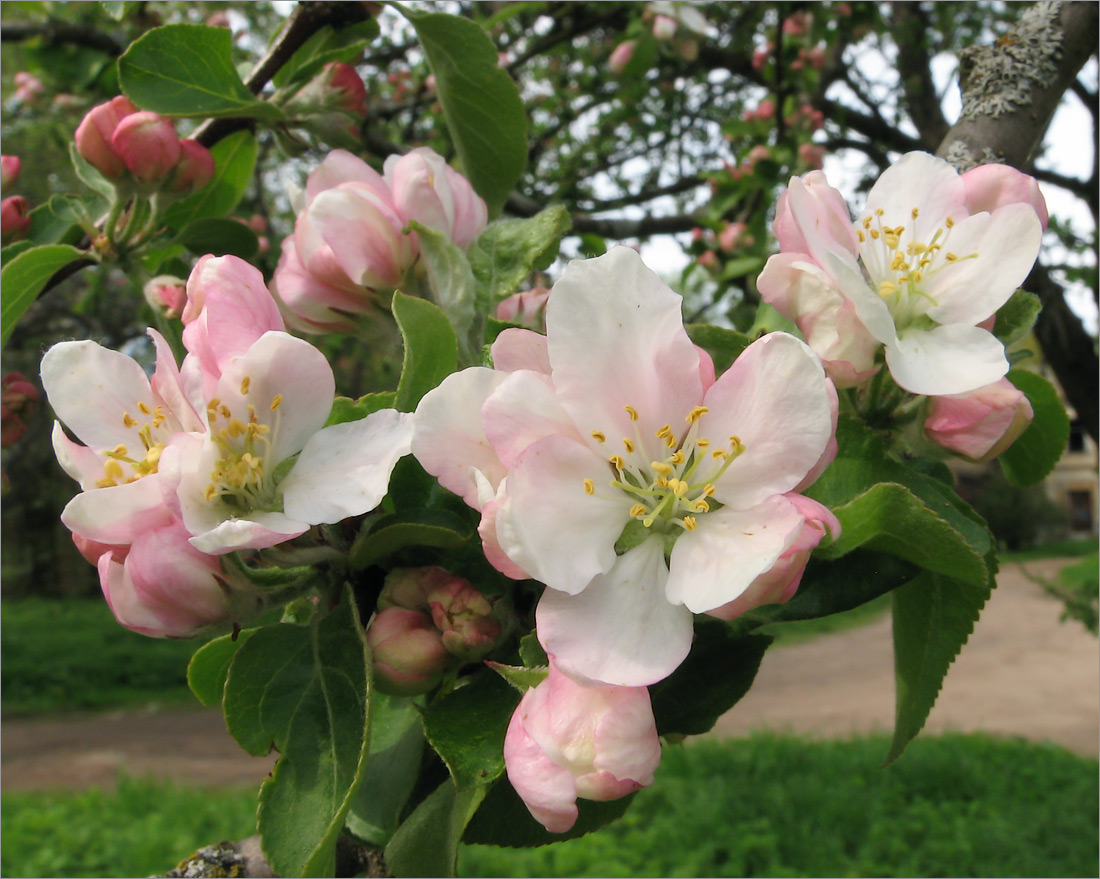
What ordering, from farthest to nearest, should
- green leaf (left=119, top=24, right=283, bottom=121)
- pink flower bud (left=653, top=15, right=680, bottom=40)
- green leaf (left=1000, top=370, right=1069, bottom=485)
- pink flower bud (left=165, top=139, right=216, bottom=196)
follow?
pink flower bud (left=653, top=15, right=680, bottom=40), pink flower bud (left=165, top=139, right=216, bottom=196), green leaf (left=119, top=24, right=283, bottom=121), green leaf (left=1000, top=370, right=1069, bottom=485)

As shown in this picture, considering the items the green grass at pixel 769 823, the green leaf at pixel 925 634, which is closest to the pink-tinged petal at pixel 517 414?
the green leaf at pixel 925 634

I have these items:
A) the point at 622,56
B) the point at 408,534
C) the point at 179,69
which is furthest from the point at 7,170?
the point at 622,56

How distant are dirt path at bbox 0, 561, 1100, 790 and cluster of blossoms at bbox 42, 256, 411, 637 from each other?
607 cm

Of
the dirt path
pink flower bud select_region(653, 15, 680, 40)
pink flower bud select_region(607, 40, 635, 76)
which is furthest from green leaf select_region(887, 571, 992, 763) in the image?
the dirt path

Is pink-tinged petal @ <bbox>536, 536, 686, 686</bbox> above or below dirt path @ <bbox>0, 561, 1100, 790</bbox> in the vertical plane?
above

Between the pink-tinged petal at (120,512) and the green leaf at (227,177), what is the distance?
2.55ft

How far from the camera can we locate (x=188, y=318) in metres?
0.71

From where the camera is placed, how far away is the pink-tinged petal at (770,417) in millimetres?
555

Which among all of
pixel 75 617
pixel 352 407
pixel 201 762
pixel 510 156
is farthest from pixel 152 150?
pixel 75 617

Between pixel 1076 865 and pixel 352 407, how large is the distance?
5211mm

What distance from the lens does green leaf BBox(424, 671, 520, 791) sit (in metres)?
0.58

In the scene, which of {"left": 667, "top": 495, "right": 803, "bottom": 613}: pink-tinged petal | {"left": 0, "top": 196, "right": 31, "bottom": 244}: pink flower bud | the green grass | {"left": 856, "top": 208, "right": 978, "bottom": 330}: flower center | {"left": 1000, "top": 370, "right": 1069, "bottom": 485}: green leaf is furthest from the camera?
the green grass

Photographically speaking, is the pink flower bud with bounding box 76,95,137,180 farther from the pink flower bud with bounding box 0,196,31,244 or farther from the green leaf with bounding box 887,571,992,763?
the green leaf with bounding box 887,571,992,763

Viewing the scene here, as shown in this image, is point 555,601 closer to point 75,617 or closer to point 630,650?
point 630,650
